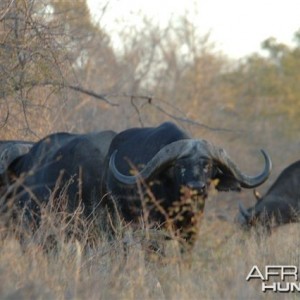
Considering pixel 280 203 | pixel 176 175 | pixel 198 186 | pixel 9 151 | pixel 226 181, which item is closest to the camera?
pixel 198 186

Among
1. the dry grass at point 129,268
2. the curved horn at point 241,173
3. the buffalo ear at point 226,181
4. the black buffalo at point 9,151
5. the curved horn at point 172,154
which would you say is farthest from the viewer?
the black buffalo at point 9,151

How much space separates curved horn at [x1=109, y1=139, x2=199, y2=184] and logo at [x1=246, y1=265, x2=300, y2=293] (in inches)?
88.7

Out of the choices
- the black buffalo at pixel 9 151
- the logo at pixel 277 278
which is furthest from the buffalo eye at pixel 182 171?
the black buffalo at pixel 9 151

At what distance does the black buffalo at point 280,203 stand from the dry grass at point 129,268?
182 inches

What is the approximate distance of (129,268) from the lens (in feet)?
25.8

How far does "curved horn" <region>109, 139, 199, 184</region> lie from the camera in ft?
33.9

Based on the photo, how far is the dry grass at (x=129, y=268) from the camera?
6.95 metres

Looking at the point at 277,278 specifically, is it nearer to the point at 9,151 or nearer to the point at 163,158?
the point at 163,158

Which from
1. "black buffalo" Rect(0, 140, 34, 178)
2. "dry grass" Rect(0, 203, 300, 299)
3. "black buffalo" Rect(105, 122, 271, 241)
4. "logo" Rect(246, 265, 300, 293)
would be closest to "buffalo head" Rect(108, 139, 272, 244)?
"black buffalo" Rect(105, 122, 271, 241)

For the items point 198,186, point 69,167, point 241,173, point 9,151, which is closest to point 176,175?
point 198,186

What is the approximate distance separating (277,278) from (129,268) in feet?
3.62

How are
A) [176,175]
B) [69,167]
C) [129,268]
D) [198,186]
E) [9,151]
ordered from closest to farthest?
[129,268], [198,186], [176,175], [69,167], [9,151]

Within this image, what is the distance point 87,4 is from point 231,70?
65.9 feet

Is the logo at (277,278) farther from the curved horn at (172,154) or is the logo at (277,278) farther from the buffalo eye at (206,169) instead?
the curved horn at (172,154)
